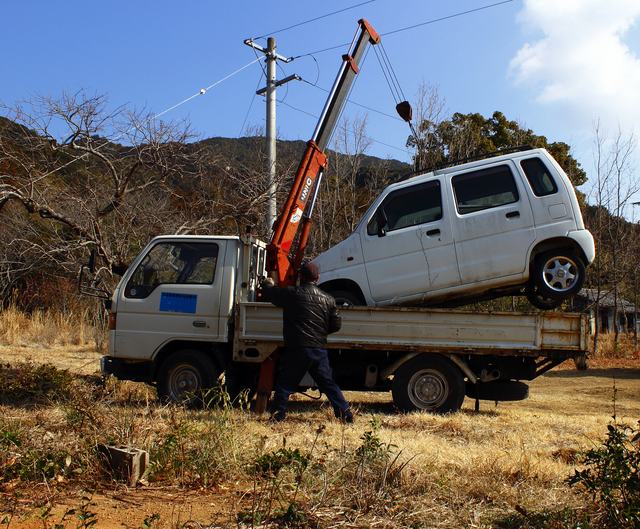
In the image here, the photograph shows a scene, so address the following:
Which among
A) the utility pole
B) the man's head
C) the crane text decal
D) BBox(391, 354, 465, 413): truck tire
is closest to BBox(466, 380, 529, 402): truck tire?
BBox(391, 354, 465, 413): truck tire

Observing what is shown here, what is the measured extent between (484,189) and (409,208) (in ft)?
2.97

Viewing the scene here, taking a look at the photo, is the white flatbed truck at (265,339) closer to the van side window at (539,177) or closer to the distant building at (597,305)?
the distant building at (597,305)

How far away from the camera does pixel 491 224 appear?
6.25 m

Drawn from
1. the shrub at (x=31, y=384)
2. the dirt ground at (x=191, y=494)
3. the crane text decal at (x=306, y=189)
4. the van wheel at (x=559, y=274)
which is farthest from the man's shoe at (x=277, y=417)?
the van wheel at (x=559, y=274)

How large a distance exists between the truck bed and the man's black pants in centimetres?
48

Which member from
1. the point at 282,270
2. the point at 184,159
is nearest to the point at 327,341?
the point at 282,270

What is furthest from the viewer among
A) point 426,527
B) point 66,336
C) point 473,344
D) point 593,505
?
point 66,336

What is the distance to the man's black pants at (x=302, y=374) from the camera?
223 inches

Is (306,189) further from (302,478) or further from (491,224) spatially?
(302,478)

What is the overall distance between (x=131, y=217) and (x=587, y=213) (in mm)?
13485

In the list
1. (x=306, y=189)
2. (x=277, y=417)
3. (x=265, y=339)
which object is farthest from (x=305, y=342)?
(x=306, y=189)

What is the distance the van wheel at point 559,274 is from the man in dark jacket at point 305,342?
7.82ft

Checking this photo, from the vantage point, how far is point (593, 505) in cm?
310

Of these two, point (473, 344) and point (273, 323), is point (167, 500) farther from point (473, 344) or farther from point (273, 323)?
point (473, 344)
